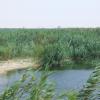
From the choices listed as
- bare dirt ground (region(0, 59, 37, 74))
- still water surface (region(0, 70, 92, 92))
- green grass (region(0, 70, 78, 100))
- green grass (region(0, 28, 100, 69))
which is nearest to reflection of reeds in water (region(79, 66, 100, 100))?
green grass (region(0, 70, 78, 100))

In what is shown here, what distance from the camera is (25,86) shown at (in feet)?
12.1

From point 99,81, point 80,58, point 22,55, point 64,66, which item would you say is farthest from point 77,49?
point 99,81

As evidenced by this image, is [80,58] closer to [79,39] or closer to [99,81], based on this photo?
[79,39]

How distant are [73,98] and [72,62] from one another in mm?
15983

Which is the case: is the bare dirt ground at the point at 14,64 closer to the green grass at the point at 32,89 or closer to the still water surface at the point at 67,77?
the still water surface at the point at 67,77

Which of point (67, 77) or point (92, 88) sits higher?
point (92, 88)

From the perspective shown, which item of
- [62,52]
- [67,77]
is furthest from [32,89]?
[62,52]

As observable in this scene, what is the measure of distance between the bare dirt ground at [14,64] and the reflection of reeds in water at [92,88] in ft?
46.8

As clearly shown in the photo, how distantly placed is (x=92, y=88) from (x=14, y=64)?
15975 mm

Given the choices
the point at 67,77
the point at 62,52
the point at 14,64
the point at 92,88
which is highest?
the point at 92,88

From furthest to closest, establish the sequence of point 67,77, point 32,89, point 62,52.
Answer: point 62,52
point 67,77
point 32,89

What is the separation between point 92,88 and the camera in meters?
3.70

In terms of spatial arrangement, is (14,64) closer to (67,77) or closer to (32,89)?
(67,77)

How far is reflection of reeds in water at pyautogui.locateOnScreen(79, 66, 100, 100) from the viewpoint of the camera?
3678mm
